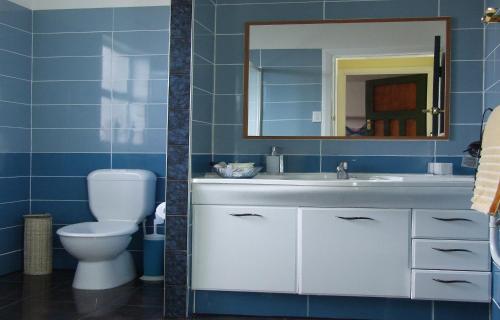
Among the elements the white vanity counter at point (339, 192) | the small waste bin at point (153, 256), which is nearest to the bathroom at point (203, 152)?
the white vanity counter at point (339, 192)

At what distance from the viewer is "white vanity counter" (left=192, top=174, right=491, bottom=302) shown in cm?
280

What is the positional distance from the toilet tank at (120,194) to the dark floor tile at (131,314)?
2.62 feet

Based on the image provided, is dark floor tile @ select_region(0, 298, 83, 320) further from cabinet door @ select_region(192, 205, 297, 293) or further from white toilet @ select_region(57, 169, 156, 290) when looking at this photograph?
cabinet door @ select_region(192, 205, 297, 293)

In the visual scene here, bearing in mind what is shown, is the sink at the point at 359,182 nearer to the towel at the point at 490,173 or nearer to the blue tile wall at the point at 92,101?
the towel at the point at 490,173

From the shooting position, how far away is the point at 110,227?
3.59 metres

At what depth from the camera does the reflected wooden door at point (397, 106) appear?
10.8 feet

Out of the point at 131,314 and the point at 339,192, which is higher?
the point at 339,192

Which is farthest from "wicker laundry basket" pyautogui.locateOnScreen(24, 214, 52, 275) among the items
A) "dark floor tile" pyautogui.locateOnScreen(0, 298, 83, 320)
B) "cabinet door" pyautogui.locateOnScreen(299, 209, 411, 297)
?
"cabinet door" pyautogui.locateOnScreen(299, 209, 411, 297)

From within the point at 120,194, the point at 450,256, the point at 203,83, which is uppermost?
the point at 203,83

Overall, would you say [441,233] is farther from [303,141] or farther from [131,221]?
[131,221]

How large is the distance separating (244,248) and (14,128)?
6.65 ft

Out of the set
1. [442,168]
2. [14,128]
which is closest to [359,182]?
[442,168]

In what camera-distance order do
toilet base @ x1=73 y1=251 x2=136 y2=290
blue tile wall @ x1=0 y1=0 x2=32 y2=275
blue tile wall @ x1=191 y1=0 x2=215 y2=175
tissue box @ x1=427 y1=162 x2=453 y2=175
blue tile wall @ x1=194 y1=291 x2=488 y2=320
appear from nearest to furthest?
blue tile wall @ x1=194 y1=291 x2=488 y2=320 < blue tile wall @ x1=191 y1=0 x2=215 y2=175 < tissue box @ x1=427 y1=162 x2=453 y2=175 < toilet base @ x1=73 y1=251 x2=136 y2=290 < blue tile wall @ x1=0 y1=0 x2=32 y2=275

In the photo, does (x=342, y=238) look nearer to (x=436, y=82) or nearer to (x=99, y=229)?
(x=436, y=82)
